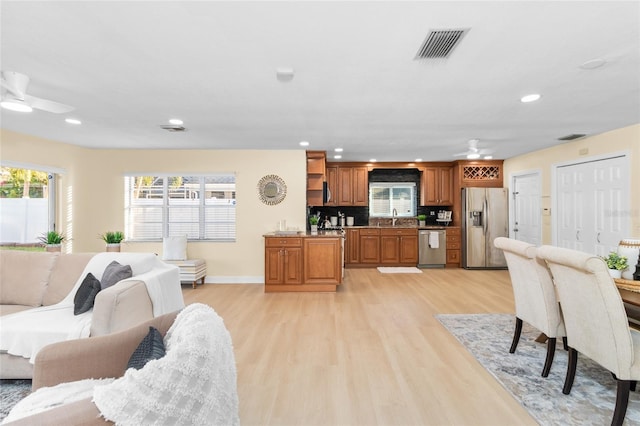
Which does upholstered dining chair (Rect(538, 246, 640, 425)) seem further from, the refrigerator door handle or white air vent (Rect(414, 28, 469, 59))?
the refrigerator door handle

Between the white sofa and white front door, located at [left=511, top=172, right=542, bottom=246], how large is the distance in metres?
6.10

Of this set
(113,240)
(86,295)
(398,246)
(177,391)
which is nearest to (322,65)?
→ (177,391)

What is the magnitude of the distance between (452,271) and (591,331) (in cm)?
487

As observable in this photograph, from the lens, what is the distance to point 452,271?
6.66 m

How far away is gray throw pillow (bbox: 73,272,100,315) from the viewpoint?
246 centimetres

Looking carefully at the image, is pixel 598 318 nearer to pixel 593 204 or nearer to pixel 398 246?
pixel 593 204

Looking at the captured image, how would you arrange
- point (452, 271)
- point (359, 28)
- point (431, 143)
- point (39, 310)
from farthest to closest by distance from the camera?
1. point (452, 271)
2. point (431, 143)
3. point (39, 310)
4. point (359, 28)

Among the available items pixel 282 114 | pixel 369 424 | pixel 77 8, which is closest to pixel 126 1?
pixel 77 8

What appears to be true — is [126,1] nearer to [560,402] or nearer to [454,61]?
[454,61]

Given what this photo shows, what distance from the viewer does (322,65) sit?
7.68 ft

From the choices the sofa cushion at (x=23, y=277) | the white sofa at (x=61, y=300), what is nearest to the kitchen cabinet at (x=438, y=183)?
the white sofa at (x=61, y=300)

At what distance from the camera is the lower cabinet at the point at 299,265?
505cm

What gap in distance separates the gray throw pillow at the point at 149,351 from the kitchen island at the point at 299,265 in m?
3.62

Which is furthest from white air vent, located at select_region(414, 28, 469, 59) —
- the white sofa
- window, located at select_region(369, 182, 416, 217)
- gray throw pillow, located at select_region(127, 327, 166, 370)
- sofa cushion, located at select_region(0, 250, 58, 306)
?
window, located at select_region(369, 182, 416, 217)
